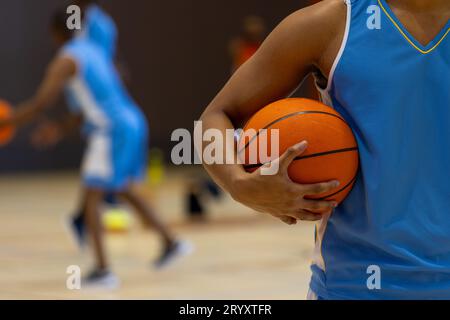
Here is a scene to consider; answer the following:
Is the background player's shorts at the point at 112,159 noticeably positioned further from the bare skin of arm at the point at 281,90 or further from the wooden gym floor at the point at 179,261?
the bare skin of arm at the point at 281,90

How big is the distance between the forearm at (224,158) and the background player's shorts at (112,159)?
4.67m

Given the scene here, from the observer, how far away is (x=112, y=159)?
7.12 metres

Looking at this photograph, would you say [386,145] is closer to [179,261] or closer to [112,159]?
[112,159]

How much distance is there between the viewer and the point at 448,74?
2250 mm

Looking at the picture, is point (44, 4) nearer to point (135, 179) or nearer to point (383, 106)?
point (135, 179)

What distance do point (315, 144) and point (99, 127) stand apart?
5.08 metres

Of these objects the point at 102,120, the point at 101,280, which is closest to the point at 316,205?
the point at 101,280

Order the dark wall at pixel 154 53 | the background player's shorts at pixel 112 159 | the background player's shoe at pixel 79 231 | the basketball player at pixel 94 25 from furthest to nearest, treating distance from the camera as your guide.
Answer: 1. the dark wall at pixel 154 53
2. the background player's shoe at pixel 79 231
3. the basketball player at pixel 94 25
4. the background player's shorts at pixel 112 159

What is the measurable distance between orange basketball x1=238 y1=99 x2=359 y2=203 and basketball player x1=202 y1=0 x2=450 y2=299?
3 cm

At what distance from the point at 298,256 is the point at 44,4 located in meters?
9.74

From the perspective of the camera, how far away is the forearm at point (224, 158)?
2268 mm

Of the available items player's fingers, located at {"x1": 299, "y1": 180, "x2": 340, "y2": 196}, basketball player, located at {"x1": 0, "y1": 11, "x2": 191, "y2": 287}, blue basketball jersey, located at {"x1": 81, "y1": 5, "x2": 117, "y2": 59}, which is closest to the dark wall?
blue basketball jersey, located at {"x1": 81, "y1": 5, "x2": 117, "y2": 59}

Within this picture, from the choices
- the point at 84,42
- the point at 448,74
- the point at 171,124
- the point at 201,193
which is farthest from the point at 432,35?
the point at 171,124

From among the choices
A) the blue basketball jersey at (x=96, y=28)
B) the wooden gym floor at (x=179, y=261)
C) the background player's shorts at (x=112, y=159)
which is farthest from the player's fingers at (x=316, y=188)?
the blue basketball jersey at (x=96, y=28)
